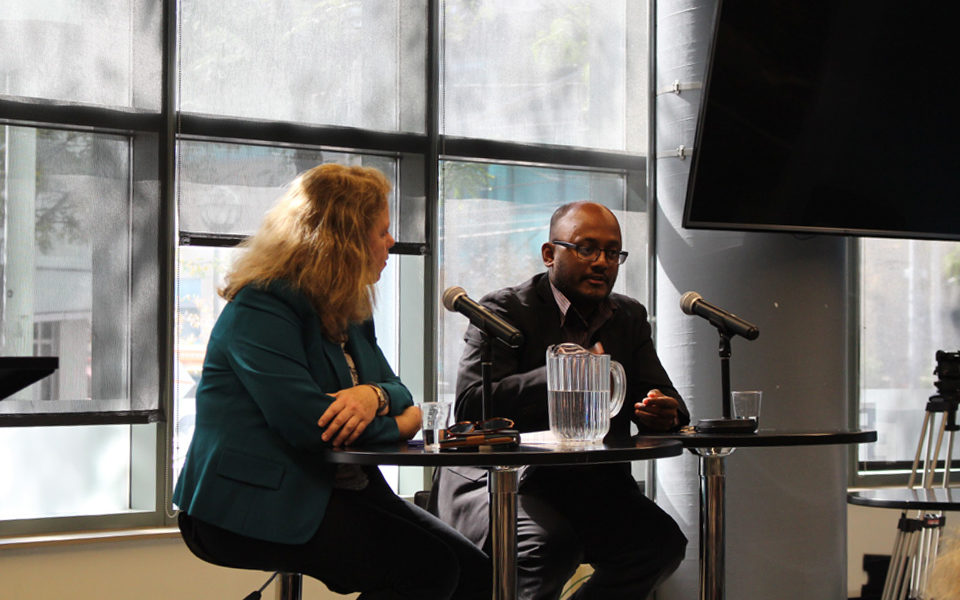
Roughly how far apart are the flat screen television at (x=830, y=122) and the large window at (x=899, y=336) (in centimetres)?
75

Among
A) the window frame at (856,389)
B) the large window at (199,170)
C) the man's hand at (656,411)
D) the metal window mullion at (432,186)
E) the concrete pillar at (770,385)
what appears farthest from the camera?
the window frame at (856,389)

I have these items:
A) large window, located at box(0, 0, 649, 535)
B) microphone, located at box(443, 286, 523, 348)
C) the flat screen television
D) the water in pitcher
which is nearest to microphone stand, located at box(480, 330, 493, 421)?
microphone, located at box(443, 286, 523, 348)

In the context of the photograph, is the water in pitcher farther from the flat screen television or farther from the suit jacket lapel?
the flat screen television

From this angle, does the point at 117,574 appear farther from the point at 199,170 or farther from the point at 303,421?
the point at 303,421

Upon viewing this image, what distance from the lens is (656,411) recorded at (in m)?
2.68

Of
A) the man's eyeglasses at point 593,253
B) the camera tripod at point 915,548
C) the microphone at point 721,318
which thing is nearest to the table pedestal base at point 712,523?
the microphone at point 721,318

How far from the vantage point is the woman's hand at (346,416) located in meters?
2.12

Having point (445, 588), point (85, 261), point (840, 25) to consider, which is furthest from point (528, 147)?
point (445, 588)

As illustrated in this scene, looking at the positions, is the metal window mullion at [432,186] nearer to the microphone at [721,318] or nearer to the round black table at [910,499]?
the microphone at [721,318]

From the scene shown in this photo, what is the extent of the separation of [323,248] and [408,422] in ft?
1.43

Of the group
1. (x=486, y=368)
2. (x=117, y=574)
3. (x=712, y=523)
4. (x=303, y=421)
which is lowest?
(x=117, y=574)

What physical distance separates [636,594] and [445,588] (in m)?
0.75

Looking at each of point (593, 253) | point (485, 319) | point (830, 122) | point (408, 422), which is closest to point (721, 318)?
point (593, 253)

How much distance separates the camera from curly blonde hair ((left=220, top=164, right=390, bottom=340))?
227 centimetres
